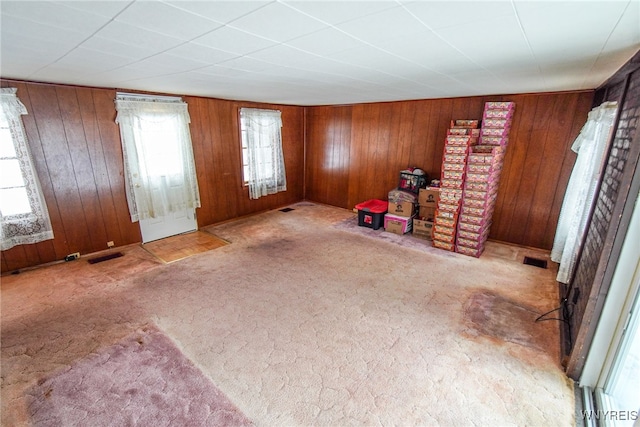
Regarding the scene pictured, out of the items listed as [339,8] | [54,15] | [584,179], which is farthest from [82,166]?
[584,179]

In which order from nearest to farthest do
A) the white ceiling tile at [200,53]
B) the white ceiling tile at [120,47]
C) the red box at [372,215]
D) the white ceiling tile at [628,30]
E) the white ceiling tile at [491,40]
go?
the white ceiling tile at [628,30] → the white ceiling tile at [491,40] → the white ceiling tile at [120,47] → the white ceiling tile at [200,53] → the red box at [372,215]

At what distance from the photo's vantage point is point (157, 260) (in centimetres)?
386

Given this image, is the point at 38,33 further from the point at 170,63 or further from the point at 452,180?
the point at 452,180

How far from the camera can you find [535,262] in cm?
387

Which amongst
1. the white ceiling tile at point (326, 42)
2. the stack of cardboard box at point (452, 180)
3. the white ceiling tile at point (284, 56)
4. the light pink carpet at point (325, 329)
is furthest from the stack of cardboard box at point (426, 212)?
the white ceiling tile at point (326, 42)

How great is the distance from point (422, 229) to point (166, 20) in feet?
14.1

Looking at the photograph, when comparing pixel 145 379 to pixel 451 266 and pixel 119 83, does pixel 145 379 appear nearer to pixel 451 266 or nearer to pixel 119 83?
pixel 119 83

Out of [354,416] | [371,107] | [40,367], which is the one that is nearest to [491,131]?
[371,107]

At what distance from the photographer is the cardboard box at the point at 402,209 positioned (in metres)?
4.83

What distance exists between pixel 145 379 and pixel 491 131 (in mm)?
4627

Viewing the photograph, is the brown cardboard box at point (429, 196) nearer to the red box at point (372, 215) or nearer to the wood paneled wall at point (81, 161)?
the red box at point (372, 215)

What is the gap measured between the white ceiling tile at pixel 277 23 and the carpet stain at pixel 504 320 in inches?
106

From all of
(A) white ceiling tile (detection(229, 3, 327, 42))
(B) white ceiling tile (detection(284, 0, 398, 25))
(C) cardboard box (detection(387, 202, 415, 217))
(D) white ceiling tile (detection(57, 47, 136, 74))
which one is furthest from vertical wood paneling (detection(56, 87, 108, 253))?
(C) cardboard box (detection(387, 202, 415, 217))

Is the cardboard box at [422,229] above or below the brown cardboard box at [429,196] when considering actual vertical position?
below
